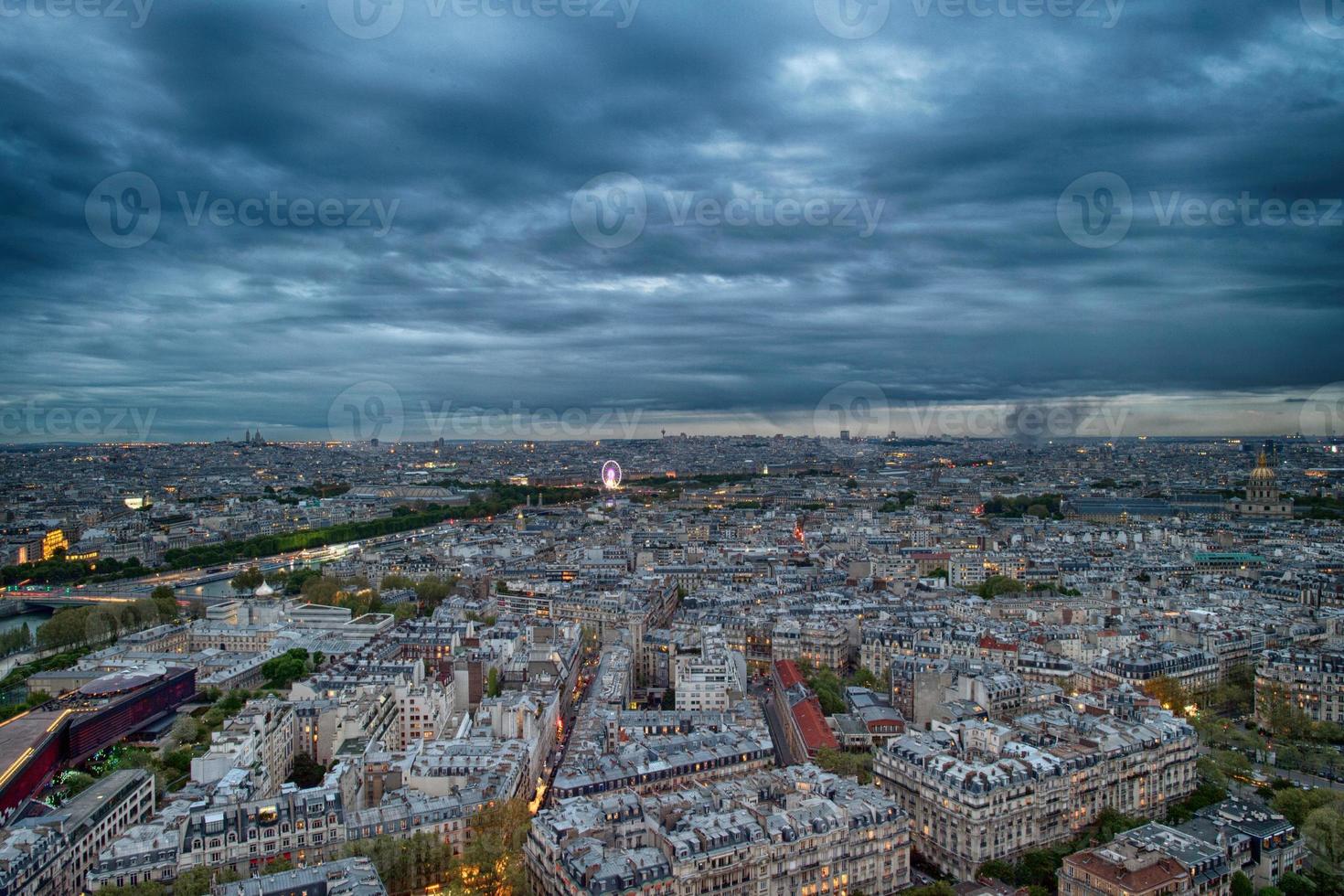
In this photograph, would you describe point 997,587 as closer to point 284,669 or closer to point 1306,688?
point 1306,688

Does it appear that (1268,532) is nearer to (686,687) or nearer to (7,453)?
(686,687)

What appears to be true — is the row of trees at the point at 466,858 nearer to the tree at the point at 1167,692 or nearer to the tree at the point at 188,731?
the tree at the point at 188,731

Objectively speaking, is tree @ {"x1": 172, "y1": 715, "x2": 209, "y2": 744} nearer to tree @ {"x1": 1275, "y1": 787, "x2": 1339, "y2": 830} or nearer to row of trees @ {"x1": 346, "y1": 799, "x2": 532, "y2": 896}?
row of trees @ {"x1": 346, "y1": 799, "x2": 532, "y2": 896}

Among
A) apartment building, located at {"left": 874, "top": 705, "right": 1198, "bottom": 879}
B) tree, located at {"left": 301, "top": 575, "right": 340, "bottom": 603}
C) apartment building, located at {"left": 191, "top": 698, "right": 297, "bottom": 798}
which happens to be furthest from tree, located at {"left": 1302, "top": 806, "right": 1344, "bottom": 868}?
tree, located at {"left": 301, "top": 575, "right": 340, "bottom": 603}

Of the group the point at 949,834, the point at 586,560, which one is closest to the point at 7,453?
the point at 586,560

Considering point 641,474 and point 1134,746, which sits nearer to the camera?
point 1134,746

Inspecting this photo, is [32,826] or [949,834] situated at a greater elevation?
[32,826]
